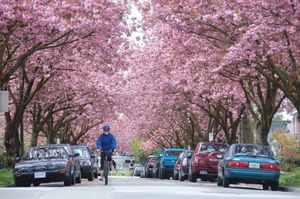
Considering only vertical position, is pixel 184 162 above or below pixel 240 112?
below

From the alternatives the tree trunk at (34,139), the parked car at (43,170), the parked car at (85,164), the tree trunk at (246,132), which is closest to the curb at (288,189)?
the parked car at (43,170)

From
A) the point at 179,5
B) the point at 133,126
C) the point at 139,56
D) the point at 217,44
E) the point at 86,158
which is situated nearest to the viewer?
the point at 179,5

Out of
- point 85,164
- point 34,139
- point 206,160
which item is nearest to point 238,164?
point 206,160

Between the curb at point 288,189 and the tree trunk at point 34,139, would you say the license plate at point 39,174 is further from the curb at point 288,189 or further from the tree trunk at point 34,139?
the tree trunk at point 34,139

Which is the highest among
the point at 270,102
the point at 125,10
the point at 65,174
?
the point at 125,10

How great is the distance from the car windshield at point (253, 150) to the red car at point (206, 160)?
489 cm

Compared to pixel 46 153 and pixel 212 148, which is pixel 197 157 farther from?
pixel 46 153

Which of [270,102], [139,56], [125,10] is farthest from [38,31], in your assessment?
[139,56]

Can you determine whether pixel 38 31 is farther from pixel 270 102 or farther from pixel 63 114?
pixel 63 114

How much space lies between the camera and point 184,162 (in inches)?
1284

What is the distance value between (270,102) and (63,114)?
67.5 ft

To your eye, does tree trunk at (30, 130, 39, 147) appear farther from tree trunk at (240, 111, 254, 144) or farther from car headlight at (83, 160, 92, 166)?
tree trunk at (240, 111, 254, 144)

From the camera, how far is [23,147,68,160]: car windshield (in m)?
23.5

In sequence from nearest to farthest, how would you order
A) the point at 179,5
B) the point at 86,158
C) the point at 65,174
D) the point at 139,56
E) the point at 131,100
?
1. the point at 65,174
2. the point at 179,5
3. the point at 86,158
4. the point at 139,56
5. the point at 131,100
